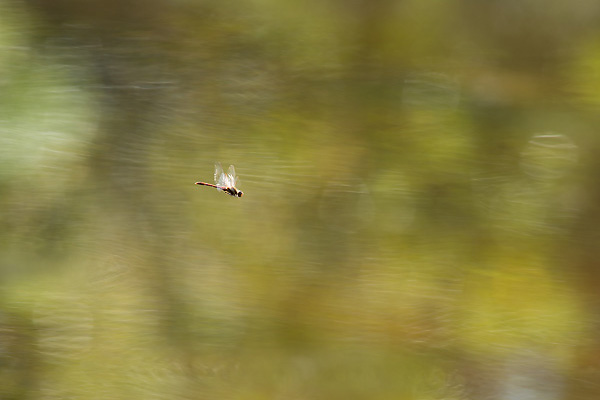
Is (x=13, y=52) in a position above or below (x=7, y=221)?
above

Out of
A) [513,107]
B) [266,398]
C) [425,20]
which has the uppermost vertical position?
[425,20]

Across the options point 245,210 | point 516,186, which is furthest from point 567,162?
point 245,210

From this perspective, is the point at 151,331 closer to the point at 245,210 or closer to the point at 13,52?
the point at 245,210
